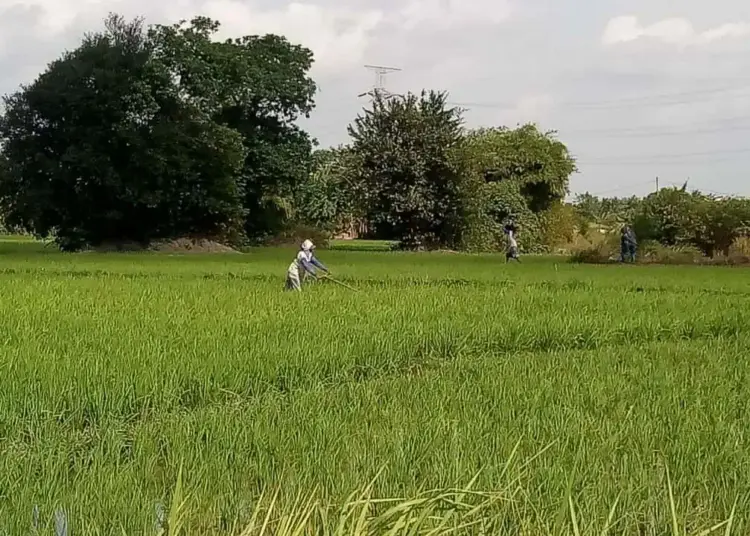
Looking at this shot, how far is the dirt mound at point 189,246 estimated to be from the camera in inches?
1099

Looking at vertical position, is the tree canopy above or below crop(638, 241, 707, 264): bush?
above

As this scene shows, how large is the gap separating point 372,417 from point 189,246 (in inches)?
967

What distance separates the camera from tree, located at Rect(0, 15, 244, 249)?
25906 mm

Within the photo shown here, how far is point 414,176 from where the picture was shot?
32219 millimetres

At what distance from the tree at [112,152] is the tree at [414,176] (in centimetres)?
646

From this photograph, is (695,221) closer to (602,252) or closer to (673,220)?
(673,220)

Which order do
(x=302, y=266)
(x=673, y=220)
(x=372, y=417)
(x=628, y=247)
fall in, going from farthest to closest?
1. (x=673, y=220)
2. (x=628, y=247)
3. (x=302, y=266)
4. (x=372, y=417)

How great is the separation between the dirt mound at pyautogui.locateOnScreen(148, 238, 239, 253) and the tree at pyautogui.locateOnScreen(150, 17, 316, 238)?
2.88 meters

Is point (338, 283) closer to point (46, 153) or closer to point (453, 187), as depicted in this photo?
point (46, 153)

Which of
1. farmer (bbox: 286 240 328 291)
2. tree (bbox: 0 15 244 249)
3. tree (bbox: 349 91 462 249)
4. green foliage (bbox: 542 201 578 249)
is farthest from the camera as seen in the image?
green foliage (bbox: 542 201 578 249)

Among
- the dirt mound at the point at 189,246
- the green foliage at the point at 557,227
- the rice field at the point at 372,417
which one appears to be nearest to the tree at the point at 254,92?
the dirt mound at the point at 189,246

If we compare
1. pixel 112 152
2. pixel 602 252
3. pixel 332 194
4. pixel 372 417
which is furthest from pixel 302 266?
pixel 332 194

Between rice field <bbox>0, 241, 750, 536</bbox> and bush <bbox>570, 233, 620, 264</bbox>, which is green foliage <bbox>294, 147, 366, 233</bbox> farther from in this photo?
rice field <bbox>0, 241, 750, 536</bbox>

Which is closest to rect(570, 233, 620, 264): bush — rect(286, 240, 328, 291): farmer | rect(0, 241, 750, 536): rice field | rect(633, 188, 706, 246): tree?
rect(633, 188, 706, 246): tree
